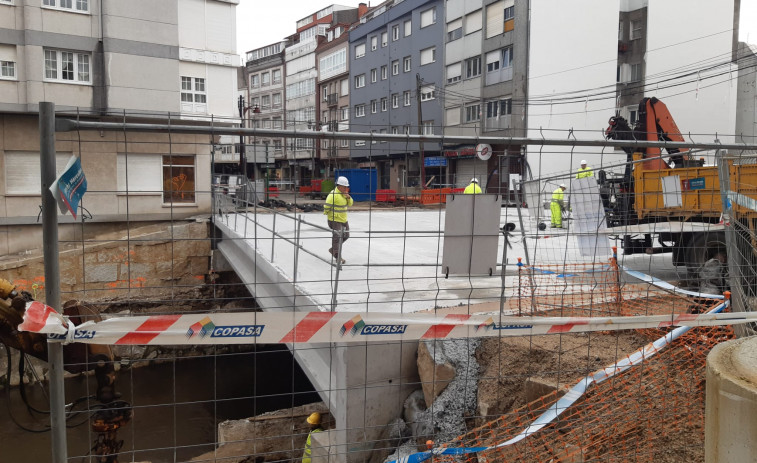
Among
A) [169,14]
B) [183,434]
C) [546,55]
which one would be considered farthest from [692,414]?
[546,55]

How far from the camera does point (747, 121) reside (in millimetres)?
36125

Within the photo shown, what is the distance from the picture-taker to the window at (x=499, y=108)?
3541 centimetres

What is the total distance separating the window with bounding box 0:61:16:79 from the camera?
20547 mm

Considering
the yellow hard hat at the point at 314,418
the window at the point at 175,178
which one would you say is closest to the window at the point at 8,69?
the window at the point at 175,178

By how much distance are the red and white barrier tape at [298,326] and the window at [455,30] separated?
39.3 meters

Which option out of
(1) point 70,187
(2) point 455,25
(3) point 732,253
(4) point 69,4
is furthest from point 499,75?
(1) point 70,187

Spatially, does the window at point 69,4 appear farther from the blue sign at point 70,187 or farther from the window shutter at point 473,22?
the window shutter at point 473,22

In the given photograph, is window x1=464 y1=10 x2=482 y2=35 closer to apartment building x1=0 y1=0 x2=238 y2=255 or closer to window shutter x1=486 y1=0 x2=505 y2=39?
window shutter x1=486 y1=0 x2=505 y2=39

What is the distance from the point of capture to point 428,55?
4366cm

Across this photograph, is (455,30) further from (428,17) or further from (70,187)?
(70,187)

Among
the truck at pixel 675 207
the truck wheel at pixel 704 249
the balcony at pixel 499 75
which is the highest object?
the balcony at pixel 499 75

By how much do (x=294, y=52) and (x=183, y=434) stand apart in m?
58.1

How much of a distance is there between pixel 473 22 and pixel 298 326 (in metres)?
39.3

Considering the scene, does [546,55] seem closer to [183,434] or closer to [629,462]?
[183,434]
